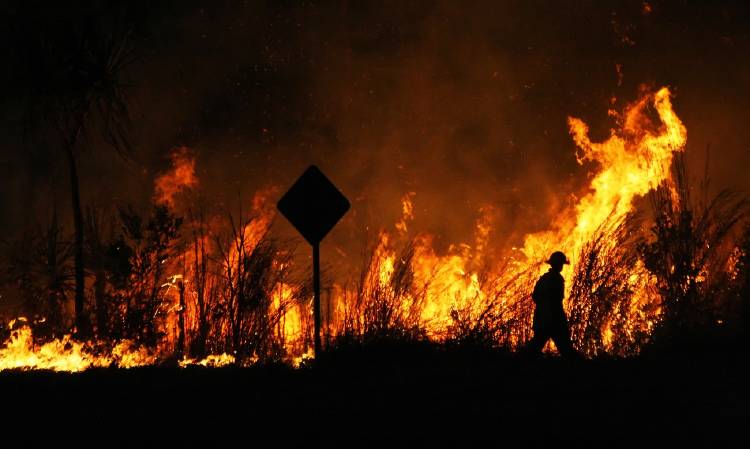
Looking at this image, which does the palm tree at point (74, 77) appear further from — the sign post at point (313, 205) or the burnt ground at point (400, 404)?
the burnt ground at point (400, 404)

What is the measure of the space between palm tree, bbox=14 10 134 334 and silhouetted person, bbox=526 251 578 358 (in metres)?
7.30

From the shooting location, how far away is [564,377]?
9.46 metres

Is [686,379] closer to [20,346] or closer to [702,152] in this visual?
[20,346]

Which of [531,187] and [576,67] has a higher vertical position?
[576,67]

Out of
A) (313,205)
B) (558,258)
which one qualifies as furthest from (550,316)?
(313,205)

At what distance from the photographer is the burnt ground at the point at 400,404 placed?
652 centimetres


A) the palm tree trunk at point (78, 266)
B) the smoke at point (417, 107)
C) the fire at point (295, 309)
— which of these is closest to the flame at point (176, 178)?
the smoke at point (417, 107)

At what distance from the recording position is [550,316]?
11.5m

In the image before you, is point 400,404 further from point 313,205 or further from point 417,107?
point 417,107

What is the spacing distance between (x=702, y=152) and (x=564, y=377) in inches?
604

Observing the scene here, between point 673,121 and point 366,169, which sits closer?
point 673,121

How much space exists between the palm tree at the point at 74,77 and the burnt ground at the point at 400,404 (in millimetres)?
5004

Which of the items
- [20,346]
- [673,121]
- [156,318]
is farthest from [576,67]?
[20,346]

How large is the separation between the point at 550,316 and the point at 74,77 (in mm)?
8946
